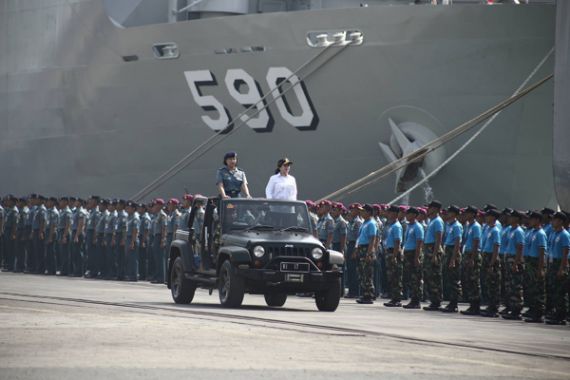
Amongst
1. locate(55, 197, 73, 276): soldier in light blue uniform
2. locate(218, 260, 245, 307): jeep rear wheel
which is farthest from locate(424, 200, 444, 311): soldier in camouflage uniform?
locate(55, 197, 73, 276): soldier in light blue uniform

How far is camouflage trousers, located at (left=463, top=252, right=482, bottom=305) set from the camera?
18781mm

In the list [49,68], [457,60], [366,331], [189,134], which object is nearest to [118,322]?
[366,331]

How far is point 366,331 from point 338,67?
1230 cm

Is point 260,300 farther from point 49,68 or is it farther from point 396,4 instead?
point 49,68

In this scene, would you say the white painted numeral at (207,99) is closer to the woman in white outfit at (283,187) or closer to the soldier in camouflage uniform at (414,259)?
the woman in white outfit at (283,187)

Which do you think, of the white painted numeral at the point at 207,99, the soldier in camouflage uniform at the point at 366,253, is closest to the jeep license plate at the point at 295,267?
the soldier in camouflage uniform at the point at 366,253

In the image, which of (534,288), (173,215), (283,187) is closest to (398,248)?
(283,187)

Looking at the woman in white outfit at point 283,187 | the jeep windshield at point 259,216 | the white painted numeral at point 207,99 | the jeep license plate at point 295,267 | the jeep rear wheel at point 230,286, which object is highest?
the white painted numeral at point 207,99

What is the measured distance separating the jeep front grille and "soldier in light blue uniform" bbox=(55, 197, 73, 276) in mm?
12874

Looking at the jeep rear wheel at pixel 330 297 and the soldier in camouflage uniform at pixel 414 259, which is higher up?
the soldier in camouflage uniform at pixel 414 259

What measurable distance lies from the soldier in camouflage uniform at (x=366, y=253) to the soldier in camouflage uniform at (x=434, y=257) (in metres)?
1.36

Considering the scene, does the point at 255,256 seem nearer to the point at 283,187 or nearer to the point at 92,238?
the point at 283,187

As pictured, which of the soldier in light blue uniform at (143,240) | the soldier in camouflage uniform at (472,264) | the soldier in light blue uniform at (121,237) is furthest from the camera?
the soldier in light blue uniform at (121,237)

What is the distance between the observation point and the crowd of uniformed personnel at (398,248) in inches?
708
